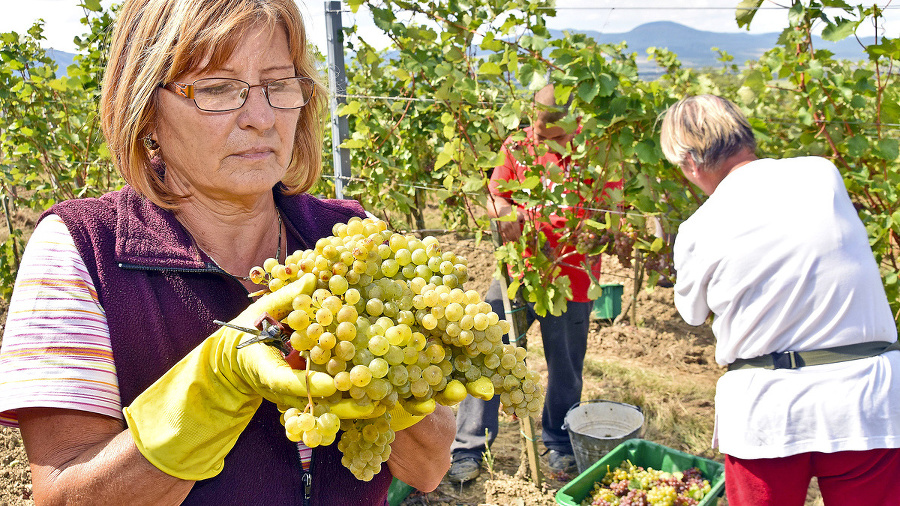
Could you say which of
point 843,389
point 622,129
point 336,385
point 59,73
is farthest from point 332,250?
point 59,73

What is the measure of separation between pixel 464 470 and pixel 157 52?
9.04 feet

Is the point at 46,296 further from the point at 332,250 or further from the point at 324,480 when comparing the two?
the point at 324,480

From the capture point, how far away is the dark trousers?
3393mm

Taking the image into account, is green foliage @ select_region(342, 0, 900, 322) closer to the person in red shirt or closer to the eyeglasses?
the person in red shirt

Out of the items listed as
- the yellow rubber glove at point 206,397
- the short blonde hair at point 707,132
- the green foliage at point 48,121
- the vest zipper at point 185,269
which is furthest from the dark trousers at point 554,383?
the green foliage at point 48,121

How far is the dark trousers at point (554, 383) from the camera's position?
11.1 ft

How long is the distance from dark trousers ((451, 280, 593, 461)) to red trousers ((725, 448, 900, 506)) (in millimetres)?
1299

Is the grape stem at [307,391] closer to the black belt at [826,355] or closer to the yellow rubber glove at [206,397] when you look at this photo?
the yellow rubber glove at [206,397]

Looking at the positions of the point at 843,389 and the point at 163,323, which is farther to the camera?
the point at 843,389

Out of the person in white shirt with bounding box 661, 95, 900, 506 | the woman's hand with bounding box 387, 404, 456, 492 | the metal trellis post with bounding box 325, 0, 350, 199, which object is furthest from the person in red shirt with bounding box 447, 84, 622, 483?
the woman's hand with bounding box 387, 404, 456, 492

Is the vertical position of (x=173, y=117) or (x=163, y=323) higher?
(x=173, y=117)

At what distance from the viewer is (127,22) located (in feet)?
3.68

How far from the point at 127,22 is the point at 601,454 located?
2.90m

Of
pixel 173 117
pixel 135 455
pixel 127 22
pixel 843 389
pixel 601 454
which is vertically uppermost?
pixel 127 22
